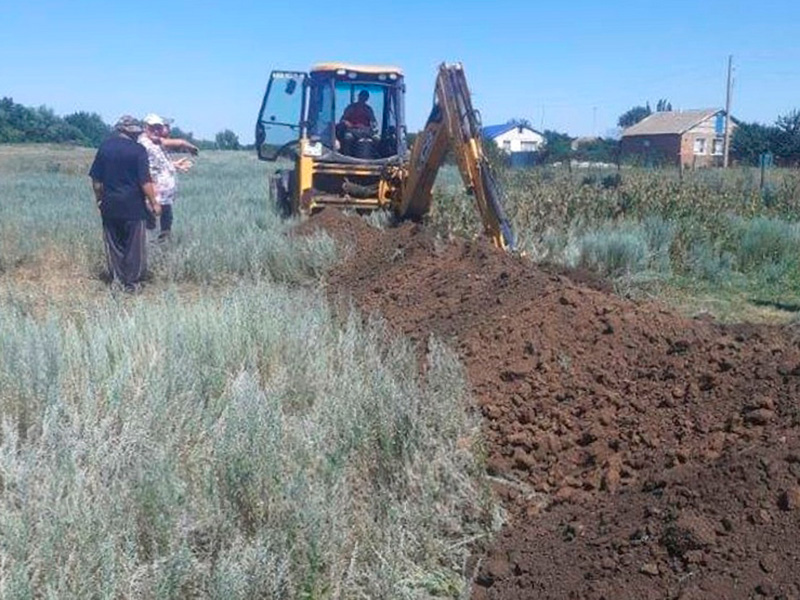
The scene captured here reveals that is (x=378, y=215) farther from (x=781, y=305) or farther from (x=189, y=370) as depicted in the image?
(x=189, y=370)

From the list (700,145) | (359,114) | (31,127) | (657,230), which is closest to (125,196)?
(359,114)

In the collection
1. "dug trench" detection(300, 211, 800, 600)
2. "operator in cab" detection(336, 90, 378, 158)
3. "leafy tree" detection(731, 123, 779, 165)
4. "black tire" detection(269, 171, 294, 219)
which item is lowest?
"dug trench" detection(300, 211, 800, 600)

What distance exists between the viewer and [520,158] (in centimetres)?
4659

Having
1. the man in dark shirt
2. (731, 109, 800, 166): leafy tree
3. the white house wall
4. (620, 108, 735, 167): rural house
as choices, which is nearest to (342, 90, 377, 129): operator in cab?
the man in dark shirt

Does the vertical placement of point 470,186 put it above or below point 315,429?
above

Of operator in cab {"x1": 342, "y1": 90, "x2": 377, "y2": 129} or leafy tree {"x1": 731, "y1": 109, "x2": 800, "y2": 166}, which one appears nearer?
operator in cab {"x1": 342, "y1": 90, "x2": 377, "y2": 129}

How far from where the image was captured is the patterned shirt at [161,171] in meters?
10.4

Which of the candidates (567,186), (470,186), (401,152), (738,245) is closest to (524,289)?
(470,186)

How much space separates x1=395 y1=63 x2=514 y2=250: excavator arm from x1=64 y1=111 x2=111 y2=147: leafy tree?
73753 millimetres

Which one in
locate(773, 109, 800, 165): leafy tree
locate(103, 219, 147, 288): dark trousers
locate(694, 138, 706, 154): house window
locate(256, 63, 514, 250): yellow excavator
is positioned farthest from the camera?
locate(694, 138, 706, 154): house window

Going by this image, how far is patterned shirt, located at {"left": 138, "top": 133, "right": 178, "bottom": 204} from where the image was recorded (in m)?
10.4

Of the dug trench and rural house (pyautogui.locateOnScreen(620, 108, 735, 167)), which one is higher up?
rural house (pyautogui.locateOnScreen(620, 108, 735, 167))

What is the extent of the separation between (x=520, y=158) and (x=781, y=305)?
125 feet

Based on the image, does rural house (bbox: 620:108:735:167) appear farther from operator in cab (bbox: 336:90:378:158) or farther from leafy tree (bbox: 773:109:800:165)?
operator in cab (bbox: 336:90:378:158)
